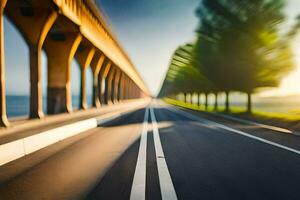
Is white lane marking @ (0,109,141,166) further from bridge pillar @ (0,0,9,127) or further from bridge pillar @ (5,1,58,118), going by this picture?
bridge pillar @ (5,1,58,118)

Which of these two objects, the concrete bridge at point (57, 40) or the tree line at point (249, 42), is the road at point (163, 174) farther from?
the tree line at point (249, 42)

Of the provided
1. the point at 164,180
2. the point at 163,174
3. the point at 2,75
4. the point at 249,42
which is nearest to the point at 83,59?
the point at 249,42

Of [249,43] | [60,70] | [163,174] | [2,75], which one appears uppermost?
[249,43]

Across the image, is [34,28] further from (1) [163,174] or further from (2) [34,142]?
(1) [163,174]

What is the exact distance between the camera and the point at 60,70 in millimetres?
28562

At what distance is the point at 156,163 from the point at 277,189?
2.70 meters

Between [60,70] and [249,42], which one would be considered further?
[60,70]

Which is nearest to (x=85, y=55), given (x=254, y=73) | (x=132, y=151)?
(x=254, y=73)

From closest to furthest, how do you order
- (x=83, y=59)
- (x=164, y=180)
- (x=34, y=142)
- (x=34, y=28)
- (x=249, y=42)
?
(x=164, y=180) → (x=34, y=142) → (x=34, y=28) → (x=249, y=42) → (x=83, y=59)

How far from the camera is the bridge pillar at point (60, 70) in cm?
2831

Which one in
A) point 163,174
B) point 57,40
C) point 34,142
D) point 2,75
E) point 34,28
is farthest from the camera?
point 57,40

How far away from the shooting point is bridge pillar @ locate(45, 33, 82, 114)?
92.9ft

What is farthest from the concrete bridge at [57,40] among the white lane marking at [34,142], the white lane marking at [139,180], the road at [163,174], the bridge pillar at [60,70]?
the white lane marking at [139,180]

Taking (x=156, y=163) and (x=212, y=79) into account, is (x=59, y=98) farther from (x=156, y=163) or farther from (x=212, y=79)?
(x=156, y=163)
